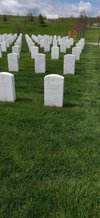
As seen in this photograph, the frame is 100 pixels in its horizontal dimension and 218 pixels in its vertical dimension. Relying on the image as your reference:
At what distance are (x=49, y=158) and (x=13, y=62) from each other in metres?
6.59

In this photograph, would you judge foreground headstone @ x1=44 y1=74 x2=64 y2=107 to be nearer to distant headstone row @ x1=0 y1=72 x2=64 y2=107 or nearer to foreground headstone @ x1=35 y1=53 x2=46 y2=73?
distant headstone row @ x1=0 y1=72 x2=64 y2=107

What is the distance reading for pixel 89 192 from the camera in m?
2.91

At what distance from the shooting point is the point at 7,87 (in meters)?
5.52

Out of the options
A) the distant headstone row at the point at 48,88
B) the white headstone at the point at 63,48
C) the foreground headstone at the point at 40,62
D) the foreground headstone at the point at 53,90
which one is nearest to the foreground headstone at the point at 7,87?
the distant headstone row at the point at 48,88

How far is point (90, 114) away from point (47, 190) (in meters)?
2.65

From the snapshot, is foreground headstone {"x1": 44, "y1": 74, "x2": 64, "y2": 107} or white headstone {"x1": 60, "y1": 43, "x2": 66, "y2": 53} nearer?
foreground headstone {"x1": 44, "y1": 74, "x2": 64, "y2": 107}

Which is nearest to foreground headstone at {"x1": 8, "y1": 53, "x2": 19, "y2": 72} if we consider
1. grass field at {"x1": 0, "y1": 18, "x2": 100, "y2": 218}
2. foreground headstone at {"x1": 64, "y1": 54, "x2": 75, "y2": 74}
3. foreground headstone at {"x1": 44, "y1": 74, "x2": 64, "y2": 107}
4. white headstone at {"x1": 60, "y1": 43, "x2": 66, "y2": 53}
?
foreground headstone at {"x1": 64, "y1": 54, "x2": 75, "y2": 74}

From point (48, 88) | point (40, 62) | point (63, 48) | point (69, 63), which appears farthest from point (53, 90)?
→ point (63, 48)

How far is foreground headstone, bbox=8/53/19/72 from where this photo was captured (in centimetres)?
934

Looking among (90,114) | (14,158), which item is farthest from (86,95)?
(14,158)

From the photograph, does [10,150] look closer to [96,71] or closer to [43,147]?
[43,147]

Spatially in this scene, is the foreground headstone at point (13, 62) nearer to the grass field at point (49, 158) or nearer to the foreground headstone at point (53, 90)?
the grass field at point (49, 158)

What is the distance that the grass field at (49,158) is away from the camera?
8.87ft

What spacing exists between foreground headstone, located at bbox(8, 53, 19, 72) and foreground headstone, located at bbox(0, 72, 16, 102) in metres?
3.95
